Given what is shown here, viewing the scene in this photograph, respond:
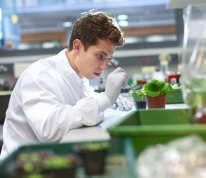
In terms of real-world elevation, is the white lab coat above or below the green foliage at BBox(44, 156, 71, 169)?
below

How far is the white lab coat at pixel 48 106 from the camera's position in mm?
1346

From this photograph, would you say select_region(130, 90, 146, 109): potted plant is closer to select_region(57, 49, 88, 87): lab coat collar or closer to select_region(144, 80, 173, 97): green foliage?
select_region(144, 80, 173, 97): green foliage

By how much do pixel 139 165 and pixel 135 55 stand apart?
2827 mm

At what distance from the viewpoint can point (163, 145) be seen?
2.26ft

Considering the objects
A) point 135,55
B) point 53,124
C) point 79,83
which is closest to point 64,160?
point 53,124

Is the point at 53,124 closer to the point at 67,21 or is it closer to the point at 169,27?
the point at 67,21

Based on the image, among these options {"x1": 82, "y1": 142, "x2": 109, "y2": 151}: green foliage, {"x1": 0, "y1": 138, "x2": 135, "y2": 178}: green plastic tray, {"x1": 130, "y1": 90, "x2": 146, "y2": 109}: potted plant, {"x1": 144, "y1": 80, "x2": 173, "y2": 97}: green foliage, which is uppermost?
{"x1": 82, "y1": 142, "x2": 109, "y2": 151}: green foliage

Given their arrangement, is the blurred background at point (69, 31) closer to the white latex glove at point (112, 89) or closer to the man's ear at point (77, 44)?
the man's ear at point (77, 44)

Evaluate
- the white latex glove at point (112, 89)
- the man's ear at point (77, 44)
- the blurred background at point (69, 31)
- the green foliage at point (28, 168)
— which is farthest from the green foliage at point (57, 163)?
the blurred background at point (69, 31)

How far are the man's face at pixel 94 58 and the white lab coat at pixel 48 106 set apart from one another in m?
0.08

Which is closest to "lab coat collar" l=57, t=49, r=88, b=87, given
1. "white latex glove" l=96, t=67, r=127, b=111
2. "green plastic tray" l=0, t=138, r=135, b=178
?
"white latex glove" l=96, t=67, r=127, b=111

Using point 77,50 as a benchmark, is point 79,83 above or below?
below

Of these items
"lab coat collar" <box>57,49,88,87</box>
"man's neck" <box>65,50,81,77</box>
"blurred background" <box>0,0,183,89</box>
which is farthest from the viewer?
"blurred background" <box>0,0,183,89</box>

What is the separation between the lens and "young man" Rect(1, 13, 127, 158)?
1.36m
